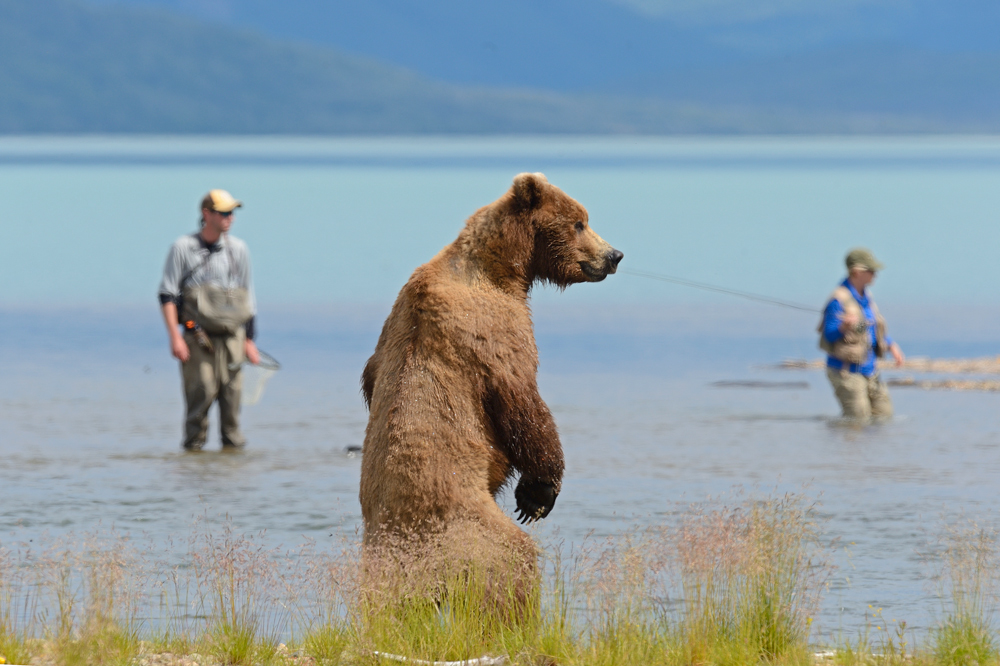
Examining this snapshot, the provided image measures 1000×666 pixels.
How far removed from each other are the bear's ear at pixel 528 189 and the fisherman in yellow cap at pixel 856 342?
744cm

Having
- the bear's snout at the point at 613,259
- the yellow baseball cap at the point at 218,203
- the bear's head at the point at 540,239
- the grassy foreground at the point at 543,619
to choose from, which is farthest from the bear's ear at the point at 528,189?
the yellow baseball cap at the point at 218,203

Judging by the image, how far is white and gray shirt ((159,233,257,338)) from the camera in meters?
10.6

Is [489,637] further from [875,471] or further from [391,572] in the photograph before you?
[875,471]

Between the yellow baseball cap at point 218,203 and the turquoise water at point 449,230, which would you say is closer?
the yellow baseball cap at point 218,203

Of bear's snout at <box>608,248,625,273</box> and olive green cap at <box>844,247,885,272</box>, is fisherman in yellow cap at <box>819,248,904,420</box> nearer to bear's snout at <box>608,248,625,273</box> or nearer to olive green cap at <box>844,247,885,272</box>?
olive green cap at <box>844,247,885,272</box>

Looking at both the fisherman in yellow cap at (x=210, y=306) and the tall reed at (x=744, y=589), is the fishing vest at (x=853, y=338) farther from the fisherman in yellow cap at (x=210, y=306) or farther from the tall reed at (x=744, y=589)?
the tall reed at (x=744, y=589)

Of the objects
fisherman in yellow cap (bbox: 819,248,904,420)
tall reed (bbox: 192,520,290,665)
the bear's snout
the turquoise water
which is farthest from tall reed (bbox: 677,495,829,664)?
the turquoise water

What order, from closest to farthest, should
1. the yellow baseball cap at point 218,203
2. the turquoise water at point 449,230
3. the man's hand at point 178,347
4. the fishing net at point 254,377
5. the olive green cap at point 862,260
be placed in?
the yellow baseball cap at point 218,203, the man's hand at point 178,347, the fishing net at point 254,377, the olive green cap at point 862,260, the turquoise water at point 449,230

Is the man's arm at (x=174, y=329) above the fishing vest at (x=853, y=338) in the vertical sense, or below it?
below

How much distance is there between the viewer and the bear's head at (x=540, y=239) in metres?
5.45

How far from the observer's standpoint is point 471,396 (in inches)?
207

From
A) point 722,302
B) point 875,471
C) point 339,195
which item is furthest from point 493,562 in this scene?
point 339,195

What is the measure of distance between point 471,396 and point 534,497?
0.45m

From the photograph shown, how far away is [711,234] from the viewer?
160 feet
